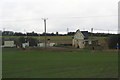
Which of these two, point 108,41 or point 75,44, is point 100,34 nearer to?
point 75,44

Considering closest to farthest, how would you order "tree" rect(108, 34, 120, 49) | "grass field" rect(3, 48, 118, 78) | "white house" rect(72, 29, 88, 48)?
"grass field" rect(3, 48, 118, 78) < "tree" rect(108, 34, 120, 49) < "white house" rect(72, 29, 88, 48)

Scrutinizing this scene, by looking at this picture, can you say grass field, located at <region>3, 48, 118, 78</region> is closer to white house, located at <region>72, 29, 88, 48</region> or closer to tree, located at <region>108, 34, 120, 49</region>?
tree, located at <region>108, 34, 120, 49</region>

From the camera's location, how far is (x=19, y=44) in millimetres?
104938

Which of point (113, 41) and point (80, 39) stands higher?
point (80, 39)

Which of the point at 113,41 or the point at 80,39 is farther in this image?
the point at 80,39

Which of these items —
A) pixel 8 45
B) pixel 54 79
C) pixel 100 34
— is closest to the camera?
pixel 54 79

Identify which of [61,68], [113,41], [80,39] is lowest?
[61,68]

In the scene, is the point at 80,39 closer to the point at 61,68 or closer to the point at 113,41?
the point at 113,41

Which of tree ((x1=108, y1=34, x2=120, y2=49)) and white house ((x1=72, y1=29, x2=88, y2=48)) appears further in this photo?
white house ((x1=72, y1=29, x2=88, y2=48))

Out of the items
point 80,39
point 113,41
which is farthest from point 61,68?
point 80,39

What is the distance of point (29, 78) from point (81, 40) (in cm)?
8917

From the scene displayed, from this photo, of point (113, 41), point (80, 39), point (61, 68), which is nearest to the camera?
point (61, 68)

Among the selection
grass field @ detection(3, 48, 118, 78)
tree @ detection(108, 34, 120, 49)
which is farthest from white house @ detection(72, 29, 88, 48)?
grass field @ detection(3, 48, 118, 78)

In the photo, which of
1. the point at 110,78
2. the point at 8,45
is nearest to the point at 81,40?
the point at 8,45
